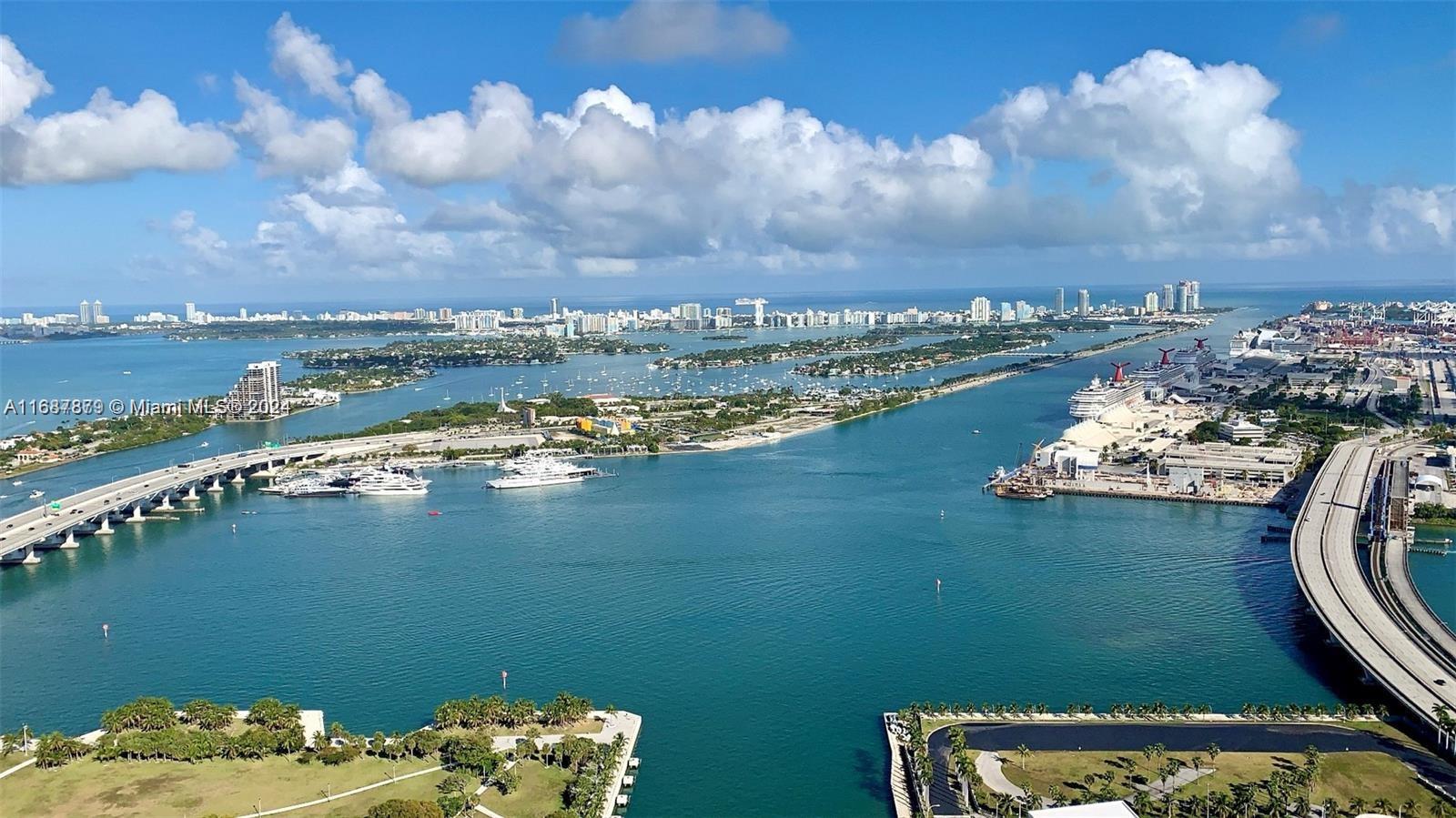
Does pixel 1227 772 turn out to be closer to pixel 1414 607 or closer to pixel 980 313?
pixel 1414 607

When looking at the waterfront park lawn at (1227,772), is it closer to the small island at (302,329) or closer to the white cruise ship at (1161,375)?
the white cruise ship at (1161,375)

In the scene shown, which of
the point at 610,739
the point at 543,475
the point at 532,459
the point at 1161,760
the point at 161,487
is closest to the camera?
the point at 1161,760

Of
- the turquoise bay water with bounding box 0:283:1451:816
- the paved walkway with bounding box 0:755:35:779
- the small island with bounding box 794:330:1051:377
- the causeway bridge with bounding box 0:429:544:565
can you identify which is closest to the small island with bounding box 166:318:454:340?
the small island with bounding box 794:330:1051:377

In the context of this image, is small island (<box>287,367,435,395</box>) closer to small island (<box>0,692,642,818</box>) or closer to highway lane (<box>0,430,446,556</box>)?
highway lane (<box>0,430,446,556</box>)

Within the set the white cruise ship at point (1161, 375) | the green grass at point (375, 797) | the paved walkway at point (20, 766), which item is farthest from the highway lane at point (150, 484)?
the white cruise ship at point (1161, 375)

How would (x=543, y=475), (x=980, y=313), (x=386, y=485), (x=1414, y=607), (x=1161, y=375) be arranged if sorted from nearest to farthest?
(x=1414, y=607)
(x=386, y=485)
(x=543, y=475)
(x=1161, y=375)
(x=980, y=313)

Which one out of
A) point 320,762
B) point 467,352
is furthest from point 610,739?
point 467,352

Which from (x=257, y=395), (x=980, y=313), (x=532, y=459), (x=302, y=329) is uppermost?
(x=980, y=313)
